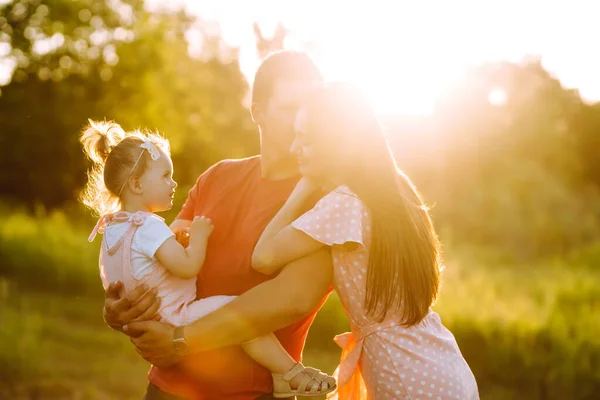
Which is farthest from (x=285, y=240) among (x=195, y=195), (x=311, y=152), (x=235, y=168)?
(x=195, y=195)

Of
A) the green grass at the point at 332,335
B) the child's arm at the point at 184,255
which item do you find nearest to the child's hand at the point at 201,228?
the child's arm at the point at 184,255

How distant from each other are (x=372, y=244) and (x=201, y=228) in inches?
26.2

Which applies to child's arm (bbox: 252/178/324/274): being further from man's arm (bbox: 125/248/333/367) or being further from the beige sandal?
the beige sandal

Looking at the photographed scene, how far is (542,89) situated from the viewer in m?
18.9

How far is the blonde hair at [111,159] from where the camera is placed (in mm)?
2557

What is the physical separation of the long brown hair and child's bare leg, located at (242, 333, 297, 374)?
1.21 feet

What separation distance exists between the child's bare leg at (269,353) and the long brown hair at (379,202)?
370mm

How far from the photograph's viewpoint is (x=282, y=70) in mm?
2504

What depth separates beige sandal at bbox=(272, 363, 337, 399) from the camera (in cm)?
233

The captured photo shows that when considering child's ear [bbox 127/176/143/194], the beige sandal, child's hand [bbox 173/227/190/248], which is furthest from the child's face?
the beige sandal

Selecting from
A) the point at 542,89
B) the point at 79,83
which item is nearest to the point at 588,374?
the point at 542,89

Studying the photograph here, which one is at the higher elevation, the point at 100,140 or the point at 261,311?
the point at 100,140

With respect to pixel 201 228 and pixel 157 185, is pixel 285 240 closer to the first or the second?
pixel 201 228

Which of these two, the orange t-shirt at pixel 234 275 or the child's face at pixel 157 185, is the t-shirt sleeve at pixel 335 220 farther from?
the child's face at pixel 157 185
